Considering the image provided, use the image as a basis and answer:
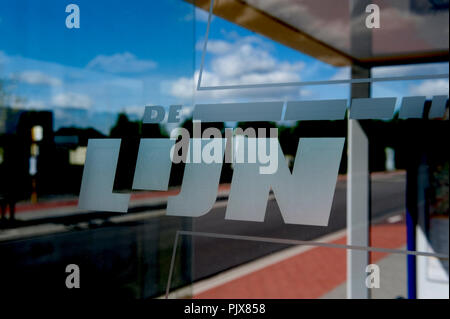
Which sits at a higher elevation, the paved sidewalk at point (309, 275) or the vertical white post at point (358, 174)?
the vertical white post at point (358, 174)

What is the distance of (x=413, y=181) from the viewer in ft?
10.4

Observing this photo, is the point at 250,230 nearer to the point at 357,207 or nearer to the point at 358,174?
the point at 358,174

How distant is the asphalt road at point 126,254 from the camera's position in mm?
2531

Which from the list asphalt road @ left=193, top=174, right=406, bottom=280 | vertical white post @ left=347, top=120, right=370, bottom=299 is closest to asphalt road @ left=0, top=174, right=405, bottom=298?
asphalt road @ left=193, top=174, right=406, bottom=280

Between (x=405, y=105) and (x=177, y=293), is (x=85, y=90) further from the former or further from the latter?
(x=405, y=105)

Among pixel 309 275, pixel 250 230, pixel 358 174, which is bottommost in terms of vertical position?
pixel 309 275

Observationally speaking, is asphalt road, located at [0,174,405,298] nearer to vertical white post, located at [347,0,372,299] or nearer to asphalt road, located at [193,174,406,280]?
asphalt road, located at [193,174,406,280]

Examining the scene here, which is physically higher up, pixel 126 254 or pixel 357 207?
pixel 357 207

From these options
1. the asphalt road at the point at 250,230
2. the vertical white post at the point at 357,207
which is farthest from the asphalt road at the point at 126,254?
the vertical white post at the point at 357,207

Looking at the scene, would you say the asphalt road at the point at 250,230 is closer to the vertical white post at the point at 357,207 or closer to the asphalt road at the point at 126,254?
the asphalt road at the point at 126,254

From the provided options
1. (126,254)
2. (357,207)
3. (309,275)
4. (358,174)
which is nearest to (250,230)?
(358,174)

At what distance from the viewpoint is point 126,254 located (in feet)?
11.8
